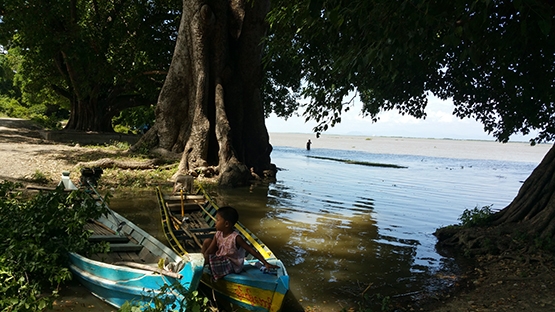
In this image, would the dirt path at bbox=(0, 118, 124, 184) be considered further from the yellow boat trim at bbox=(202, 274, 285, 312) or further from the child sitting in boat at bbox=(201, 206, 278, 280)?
the yellow boat trim at bbox=(202, 274, 285, 312)

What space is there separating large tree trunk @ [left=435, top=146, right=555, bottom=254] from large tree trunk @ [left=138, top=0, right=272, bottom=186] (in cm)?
863

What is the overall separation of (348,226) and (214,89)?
8.70 metres

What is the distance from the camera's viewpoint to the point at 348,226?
36.4 feet

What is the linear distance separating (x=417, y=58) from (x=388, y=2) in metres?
3.57

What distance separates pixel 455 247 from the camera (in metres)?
9.07

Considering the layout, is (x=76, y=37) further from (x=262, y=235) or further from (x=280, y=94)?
(x=262, y=235)

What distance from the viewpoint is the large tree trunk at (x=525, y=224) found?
7.82m

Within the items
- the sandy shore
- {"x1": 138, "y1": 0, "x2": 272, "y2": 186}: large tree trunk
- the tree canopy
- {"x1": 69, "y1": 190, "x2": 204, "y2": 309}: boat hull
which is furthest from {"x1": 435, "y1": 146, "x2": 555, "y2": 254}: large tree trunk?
the sandy shore

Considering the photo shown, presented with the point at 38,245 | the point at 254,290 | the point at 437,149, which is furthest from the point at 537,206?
the point at 437,149


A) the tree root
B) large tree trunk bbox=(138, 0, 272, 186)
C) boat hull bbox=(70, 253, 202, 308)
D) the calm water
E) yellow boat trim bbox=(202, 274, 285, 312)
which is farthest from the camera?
large tree trunk bbox=(138, 0, 272, 186)

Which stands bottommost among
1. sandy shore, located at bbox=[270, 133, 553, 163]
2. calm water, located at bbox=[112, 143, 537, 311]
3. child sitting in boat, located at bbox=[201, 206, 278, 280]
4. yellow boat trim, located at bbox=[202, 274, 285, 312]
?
calm water, located at bbox=[112, 143, 537, 311]

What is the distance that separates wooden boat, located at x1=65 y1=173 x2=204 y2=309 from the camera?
14.7 feet

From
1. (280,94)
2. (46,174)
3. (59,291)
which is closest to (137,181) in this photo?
(46,174)

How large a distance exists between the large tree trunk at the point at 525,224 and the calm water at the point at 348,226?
81cm
